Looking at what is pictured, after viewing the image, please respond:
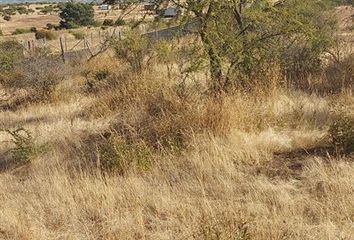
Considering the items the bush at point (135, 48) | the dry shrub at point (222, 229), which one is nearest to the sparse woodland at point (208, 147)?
the dry shrub at point (222, 229)

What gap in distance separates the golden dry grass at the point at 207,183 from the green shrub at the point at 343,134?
161 millimetres

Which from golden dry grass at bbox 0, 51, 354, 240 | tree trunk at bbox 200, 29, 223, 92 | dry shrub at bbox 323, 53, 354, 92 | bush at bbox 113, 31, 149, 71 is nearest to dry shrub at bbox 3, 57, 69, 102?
bush at bbox 113, 31, 149, 71

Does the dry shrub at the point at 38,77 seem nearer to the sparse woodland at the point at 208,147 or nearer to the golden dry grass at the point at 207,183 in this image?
the sparse woodland at the point at 208,147

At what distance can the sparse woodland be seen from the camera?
4395 mm

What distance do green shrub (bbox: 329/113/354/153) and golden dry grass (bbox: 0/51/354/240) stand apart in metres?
0.16

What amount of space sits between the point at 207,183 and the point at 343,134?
71.5 inches

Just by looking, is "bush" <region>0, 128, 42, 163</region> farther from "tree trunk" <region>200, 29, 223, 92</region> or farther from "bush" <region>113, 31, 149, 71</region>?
"bush" <region>113, 31, 149, 71</region>

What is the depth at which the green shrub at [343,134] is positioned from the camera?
5594 mm

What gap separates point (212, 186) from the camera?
5082mm

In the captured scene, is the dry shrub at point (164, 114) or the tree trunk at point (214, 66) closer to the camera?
the dry shrub at point (164, 114)

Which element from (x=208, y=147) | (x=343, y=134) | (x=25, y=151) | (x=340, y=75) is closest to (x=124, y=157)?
(x=208, y=147)

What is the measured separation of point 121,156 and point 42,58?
8.48 m

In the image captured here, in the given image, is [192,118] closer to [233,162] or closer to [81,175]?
[233,162]

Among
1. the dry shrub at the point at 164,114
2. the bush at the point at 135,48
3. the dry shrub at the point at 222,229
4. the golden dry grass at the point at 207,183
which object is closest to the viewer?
the dry shrub at the point at 222,229
